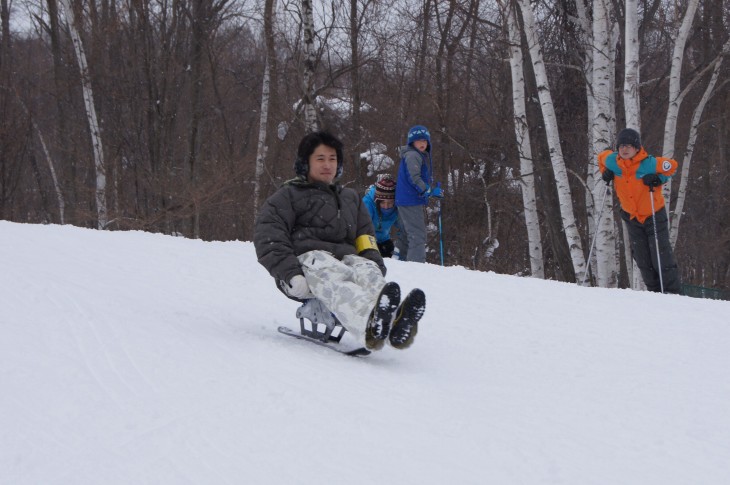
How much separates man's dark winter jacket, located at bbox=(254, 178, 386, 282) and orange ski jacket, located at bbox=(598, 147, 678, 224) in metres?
3.93

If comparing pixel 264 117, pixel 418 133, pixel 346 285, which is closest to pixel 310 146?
pixel 346 285

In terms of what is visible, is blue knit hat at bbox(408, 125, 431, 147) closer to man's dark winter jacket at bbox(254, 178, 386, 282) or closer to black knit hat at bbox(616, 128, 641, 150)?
black knit hat at bbox(616, 128, 641, 150)

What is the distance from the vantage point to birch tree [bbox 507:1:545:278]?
411 inches

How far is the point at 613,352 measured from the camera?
430cm

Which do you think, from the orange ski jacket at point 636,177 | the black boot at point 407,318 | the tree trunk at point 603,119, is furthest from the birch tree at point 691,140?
the black boot at point 407,318

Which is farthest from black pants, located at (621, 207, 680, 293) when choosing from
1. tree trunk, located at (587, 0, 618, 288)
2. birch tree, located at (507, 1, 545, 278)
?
birch tree, located at (507, 1, 545, 278)

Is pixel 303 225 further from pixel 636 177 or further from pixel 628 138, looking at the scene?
pixel 636 177

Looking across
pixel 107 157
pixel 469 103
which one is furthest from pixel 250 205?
pixel 469 103

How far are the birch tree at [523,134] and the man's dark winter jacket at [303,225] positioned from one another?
6.41 meters

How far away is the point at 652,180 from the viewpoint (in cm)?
708

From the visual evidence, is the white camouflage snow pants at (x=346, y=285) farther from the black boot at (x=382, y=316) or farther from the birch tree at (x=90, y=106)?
the birch tree at (x=90, y=106)

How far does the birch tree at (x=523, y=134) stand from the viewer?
10.4 m

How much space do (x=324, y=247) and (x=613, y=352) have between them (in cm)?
190

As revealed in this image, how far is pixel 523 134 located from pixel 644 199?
363cm
